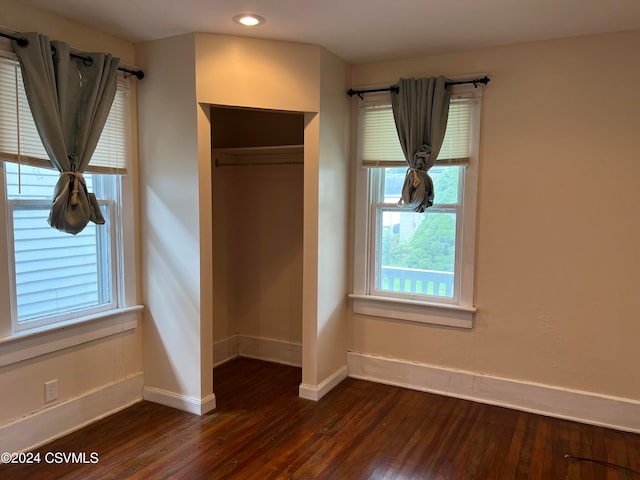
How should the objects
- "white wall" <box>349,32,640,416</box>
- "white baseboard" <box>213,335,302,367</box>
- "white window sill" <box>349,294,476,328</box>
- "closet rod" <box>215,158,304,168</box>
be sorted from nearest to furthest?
"white wall" <box>349,32,640,416</box>, "white window sill" <box>349,294,476,328</box>, "closet rod" <box>215,158,304,168</box>, "white baseboard" <box>213,335,302,367</box>

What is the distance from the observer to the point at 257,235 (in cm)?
422

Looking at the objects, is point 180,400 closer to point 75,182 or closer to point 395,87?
point 75,182

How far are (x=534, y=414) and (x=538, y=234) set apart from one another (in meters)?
1.21

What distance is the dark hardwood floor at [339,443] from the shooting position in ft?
8.32

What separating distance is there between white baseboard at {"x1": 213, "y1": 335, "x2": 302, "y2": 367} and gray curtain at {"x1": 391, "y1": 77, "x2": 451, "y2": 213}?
163 centimetres

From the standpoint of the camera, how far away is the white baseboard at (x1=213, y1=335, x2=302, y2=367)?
4102mm

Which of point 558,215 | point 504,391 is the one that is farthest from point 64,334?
point 558,215

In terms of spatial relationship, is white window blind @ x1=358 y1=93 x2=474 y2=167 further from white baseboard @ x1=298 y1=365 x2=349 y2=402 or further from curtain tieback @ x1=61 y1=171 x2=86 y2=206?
curtain tieback @ x1=61 y1=171 x2=86 y2=206

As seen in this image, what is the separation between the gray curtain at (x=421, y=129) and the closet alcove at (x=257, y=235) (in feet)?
3.02

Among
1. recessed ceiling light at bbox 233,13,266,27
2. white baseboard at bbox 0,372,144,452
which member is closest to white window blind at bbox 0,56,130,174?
recessed ceiling light at bbox 233,13,266,27

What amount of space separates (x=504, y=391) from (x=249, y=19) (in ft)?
9.58

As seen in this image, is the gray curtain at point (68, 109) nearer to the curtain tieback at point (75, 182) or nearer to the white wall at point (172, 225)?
the curtain tieback at point (75, 182)

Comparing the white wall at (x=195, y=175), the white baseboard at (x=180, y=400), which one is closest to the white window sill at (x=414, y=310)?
the white wall at (x=195, y=175)

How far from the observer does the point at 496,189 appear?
3.31m
